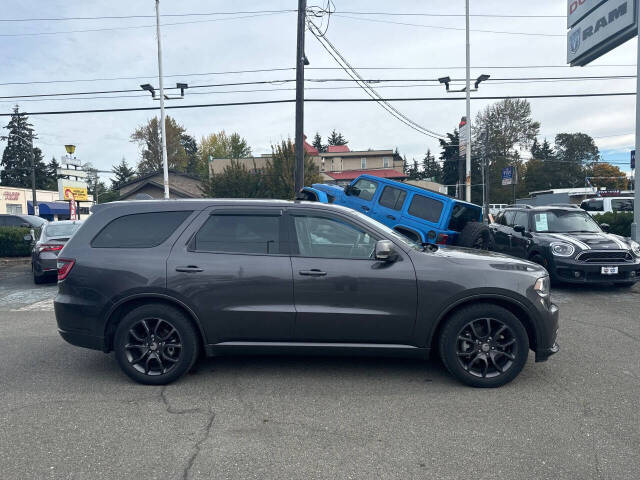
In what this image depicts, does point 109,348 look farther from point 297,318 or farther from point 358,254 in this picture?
point 358,254

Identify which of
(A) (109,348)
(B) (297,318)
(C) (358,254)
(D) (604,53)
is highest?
(D) (604,53)

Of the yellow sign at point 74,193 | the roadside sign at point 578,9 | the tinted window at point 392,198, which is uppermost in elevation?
the roadside sign at point 578,9

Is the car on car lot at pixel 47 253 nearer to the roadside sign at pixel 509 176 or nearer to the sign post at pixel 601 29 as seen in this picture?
the sign post at pixel 601 29

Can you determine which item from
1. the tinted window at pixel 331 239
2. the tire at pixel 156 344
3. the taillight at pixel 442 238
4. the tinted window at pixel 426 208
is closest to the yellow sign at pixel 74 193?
the tinted window at pixel 426 208

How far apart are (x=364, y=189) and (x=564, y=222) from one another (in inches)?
171

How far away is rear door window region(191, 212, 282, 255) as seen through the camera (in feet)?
13.9

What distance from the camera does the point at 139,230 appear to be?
4.38m

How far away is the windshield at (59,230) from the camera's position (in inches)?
416

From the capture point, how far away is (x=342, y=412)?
12.0 ft

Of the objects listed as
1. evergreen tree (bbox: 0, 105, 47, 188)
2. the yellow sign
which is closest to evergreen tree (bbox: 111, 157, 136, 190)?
evergreen tree (bbox: 0, 105, 47, 188)

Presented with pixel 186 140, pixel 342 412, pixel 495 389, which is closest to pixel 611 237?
pixel 495 389

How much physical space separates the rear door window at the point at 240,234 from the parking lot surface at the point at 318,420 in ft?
4.13

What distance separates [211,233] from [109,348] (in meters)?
1.47

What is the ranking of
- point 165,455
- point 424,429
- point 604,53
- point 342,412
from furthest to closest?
point 604,53 < point 342,412 < point 424,429 < point 165,455
